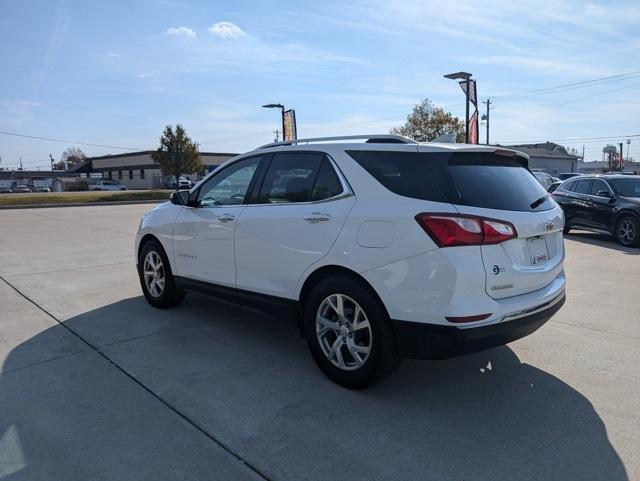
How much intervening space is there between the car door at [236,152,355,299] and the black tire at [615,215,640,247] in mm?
9754

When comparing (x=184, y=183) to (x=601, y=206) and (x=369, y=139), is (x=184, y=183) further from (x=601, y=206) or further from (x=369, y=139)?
(x=369, y=139)

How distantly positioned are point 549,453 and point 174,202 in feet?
13.6

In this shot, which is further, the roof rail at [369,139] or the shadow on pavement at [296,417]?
the roof rail at [369,139]

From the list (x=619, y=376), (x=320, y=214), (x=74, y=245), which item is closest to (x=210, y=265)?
(x=320, y=214)

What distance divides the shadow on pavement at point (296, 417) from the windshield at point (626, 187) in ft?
31.1

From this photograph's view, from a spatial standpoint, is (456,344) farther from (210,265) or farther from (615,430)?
(210,265)

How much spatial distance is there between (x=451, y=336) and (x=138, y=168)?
86.3 metres

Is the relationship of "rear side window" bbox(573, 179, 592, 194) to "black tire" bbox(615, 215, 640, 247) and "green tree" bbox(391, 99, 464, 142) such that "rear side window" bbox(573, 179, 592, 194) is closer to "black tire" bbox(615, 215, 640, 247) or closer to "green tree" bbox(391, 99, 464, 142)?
"black tire" bbox(615, 215, 640, 247)

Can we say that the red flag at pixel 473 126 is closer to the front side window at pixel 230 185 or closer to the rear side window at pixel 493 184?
the front side window at pixel 230 185

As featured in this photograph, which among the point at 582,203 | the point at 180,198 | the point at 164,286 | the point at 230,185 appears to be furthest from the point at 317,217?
the point at 582,203

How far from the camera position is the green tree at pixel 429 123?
41.6 m

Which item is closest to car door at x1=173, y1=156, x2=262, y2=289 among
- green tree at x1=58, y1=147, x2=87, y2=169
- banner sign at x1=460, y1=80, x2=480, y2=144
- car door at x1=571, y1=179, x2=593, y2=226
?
car door at x1=571, y1=179, x2=593, y2=226

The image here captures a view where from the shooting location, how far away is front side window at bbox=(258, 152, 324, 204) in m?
4.07

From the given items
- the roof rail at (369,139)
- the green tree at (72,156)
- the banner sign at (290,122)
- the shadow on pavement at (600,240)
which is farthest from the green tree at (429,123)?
the green tree at (72,156)
